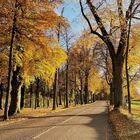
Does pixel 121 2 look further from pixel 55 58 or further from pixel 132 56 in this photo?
pixel 132 56

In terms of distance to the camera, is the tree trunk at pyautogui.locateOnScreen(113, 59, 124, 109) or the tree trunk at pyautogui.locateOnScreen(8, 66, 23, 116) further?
the tree trunk at pyautogui.locateOnScreen(8, 66, 23, 116)

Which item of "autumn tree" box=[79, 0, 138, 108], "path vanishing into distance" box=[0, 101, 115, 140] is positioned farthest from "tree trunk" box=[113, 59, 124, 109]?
"path vanishing into distance" box=[0, 101, 115, 140]

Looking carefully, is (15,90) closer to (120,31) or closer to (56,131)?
(120,31)

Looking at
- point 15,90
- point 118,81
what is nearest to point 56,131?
point 118,81

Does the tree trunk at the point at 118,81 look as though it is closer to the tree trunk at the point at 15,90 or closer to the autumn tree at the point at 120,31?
the autumn tree at the point at 120,31

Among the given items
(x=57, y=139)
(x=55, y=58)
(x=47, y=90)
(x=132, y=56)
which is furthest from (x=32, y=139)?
(x=47, y=90)

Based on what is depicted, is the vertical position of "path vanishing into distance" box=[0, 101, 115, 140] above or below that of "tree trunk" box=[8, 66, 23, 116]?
below

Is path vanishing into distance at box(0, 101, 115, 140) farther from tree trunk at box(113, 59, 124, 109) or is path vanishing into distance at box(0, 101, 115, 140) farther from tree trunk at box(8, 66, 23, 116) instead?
tree trunk at box(8, 66, 23, 116)

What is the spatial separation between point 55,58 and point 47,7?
25.6 ft

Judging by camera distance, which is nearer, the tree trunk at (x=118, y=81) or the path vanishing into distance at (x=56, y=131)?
the path vanishing into distance at (x=56, y=131)

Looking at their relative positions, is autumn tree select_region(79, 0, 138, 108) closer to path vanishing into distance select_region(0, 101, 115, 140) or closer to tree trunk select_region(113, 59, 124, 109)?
tree trunk select_region(113, 59, 124, 109)

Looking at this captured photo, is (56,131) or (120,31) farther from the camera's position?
(120,31)

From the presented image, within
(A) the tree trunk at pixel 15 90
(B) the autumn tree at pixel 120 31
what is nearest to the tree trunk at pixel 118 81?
(B) the autumn tree at pixel 120 31

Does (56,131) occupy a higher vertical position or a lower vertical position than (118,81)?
lower
